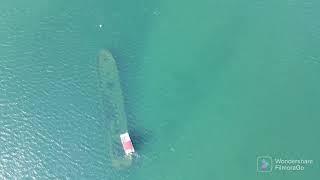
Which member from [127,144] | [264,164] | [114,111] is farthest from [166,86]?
[264,164]

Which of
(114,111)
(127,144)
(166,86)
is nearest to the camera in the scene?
(127,144)

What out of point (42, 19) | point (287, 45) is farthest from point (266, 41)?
point (42, 19)

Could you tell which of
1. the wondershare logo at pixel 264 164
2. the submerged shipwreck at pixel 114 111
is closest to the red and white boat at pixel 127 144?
the submerged shipwreck at pixel 114 111

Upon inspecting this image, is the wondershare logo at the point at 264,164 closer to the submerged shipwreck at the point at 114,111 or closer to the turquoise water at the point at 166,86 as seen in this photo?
the turquoise water at the point at 166,86

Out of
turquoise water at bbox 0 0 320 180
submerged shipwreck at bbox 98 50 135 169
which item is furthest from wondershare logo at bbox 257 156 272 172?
submerged shipwreck at bbox 98 50 135 169

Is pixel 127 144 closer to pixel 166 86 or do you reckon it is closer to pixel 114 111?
pixel 114 111

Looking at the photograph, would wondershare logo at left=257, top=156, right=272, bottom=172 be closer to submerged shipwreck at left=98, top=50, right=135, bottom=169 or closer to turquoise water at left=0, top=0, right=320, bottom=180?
turquoise water at left=0, top=0, right=320, bottom=180
